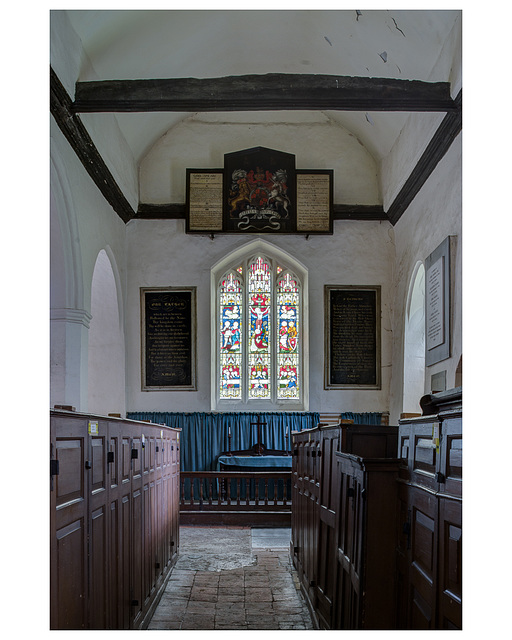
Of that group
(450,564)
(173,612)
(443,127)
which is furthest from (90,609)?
(443,127)

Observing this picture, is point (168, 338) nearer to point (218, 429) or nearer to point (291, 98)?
point (218, 429)

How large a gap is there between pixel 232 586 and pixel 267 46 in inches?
296

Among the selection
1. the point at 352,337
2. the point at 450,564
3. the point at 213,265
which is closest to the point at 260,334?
the point at 213,265

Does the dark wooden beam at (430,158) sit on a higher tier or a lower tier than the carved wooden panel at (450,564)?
higher

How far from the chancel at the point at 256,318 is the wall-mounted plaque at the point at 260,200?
0.04 metres

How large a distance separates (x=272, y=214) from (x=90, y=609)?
29.3 ft

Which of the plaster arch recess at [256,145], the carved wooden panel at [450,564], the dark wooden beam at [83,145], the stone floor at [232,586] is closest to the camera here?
the carved wooden panel at [450,564]

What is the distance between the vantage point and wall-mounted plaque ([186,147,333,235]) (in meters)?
11.3

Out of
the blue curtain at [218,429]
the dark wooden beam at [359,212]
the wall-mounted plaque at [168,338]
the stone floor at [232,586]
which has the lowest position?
the stone floor at [232,586]

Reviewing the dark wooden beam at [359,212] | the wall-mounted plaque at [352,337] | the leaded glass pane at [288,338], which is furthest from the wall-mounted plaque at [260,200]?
the wall-mounted plaque at [352,337]

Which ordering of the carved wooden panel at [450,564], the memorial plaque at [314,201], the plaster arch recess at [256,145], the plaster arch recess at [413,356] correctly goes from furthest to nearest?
the plaster arch recess at [256,145] → the memorial plaque at [314,201] → the plaster arch recess at [413,356] → the carved wooden panel at [450,564]

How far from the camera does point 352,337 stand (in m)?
11.2

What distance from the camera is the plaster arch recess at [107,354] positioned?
10633 mm

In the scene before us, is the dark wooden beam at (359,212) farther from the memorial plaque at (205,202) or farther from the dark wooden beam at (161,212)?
the dark wooden beam at (161,212)
